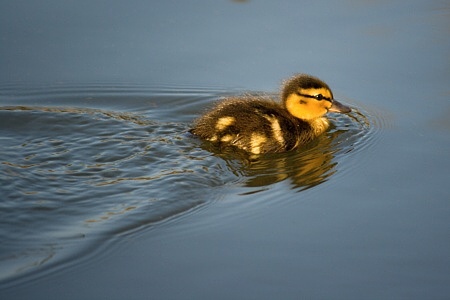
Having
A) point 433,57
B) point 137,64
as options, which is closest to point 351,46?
point 433,57

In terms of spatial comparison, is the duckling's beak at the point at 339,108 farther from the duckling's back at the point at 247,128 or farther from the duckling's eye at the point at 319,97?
the duckling's back at the point at 247,128

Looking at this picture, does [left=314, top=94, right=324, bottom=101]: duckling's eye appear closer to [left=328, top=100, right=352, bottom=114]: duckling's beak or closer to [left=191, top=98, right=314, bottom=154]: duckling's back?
[left=328, top=100, right=352, bottom=114]: duckling's beak

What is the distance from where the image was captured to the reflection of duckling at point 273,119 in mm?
5305

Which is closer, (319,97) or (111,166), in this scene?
(111,166)

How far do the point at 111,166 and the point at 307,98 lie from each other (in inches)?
52.8

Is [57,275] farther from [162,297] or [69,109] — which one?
[69,109]

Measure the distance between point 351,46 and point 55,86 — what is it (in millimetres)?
2015

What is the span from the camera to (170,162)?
5.04 metres

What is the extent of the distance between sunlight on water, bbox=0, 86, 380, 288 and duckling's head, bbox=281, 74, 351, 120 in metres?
0.18

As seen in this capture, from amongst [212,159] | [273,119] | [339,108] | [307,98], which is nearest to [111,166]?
[212,159]

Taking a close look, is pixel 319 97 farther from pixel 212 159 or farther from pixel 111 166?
pixel 111 166

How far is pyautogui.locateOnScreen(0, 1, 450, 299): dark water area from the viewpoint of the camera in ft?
12.2

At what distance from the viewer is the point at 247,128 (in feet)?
17.4

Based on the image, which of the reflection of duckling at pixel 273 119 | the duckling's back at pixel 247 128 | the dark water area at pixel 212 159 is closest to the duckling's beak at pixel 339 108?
the reflection of duckling at pixel 273 119
